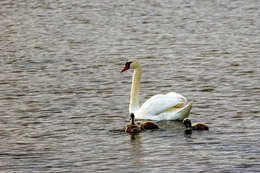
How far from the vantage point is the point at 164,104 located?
15852mm

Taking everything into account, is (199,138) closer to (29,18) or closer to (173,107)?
(173,107)

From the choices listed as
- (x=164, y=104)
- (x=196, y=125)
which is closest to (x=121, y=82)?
(x=164, y=104)

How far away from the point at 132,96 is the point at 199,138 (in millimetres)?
3185

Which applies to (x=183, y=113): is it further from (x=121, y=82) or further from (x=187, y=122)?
(x=121, y=82)

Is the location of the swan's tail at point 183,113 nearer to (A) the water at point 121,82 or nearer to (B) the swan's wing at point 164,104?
(A) the water at point 121,82

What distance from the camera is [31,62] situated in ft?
76.9

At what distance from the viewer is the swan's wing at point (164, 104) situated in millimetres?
15812

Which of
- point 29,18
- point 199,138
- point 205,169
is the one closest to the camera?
point 205,169

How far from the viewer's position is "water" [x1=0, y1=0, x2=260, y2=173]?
1290 centimetres

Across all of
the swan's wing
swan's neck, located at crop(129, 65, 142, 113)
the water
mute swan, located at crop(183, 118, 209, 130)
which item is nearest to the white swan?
the swan's wing

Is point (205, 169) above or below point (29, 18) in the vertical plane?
below

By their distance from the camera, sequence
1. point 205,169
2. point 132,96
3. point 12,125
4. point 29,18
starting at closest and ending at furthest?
point 205,169, point 12,125, point 132,96, point 29,18

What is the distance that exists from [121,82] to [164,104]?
14.4 feet

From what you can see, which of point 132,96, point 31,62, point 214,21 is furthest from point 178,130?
point 214,21
